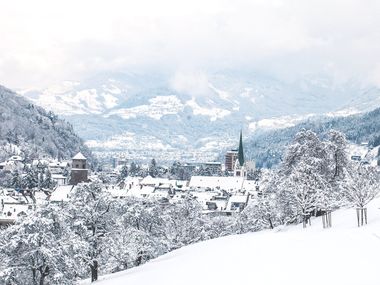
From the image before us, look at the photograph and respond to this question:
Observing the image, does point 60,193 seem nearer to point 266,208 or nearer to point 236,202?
point 236,202

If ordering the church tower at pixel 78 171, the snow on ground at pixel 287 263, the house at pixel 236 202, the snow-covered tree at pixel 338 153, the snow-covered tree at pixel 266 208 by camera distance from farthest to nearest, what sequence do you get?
1. the church tower at pixel 78 171
2. the house at pixel 236 202
3. the snow-covered tree at pixel 266 208
4. the snow-covered tree at pixel 338 153
5. the snow on ground at pixel 287 263

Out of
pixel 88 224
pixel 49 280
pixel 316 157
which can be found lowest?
pixel 49 280

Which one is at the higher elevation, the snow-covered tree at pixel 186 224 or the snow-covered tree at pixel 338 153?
the snow-covered tree at pixel 338 153

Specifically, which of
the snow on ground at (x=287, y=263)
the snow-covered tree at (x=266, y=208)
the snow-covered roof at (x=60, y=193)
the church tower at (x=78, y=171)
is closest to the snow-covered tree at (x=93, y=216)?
the snow on ground at (x=287, y=263)

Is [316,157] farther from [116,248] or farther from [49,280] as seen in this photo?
[49,280]

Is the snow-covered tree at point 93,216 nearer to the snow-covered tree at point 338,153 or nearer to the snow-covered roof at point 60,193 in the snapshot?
the snow-covered tree at point 338,153

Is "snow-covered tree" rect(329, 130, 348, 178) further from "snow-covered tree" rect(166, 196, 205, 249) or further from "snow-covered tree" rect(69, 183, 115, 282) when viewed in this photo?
"snow-covered tree" rect(69, 183, 115, 282)

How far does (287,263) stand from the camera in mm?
39594

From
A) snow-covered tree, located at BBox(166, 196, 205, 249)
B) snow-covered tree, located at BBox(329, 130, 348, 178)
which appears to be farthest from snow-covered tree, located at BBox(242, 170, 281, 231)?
snow-covered tree, located at BBox(329, 130, 348, 178)

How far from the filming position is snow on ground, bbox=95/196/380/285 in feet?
115

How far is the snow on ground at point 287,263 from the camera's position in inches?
1379

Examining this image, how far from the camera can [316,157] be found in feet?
263

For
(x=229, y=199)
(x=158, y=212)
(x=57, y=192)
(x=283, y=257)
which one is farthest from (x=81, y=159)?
(x=283, y=257)

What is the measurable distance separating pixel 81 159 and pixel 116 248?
128779 millimetres
